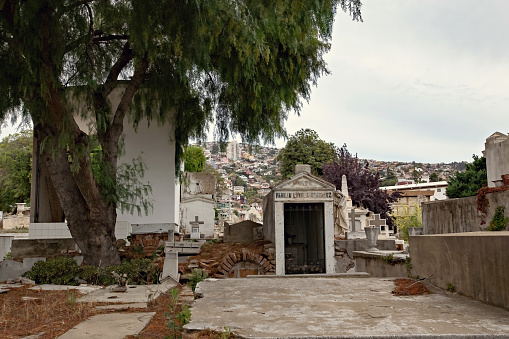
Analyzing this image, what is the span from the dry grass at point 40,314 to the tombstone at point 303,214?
18.7 feet

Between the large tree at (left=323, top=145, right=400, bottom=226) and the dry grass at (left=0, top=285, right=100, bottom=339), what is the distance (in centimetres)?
2668

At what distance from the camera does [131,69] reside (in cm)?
1130

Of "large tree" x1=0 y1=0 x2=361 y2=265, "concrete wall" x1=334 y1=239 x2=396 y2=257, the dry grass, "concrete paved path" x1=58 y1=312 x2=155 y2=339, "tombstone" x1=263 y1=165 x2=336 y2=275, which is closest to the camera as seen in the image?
"concrete paved path" x1=58 y1=312 x2=155 y2=339

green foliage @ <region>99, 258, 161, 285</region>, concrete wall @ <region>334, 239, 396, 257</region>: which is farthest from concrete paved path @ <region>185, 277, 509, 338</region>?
concrete wall @ <region>334, 239, 396, 257</region>

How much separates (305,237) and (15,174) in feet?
97.4

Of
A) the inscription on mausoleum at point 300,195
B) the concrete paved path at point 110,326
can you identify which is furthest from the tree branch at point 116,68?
the concrete paved path at point 110,326

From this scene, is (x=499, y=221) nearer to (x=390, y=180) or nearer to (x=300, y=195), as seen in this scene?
(x=300, y=195)

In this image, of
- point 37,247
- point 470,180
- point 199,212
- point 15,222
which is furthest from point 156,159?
point 15,222

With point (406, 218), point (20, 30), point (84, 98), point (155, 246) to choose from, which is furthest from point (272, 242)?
point (406, 218)

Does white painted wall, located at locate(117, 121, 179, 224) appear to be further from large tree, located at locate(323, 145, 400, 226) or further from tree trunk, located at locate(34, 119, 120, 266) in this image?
large tree, located at locate(323, 145, 400, 226)

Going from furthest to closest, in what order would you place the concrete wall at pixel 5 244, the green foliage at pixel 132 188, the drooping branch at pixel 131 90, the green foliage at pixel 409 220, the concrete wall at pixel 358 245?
the green foliage at pixel 409 220 → the concrete wall at pixel 358 245 → the concrete wall at pixel 5 244 → the green foliage at pixel 132 188 → the drooping branch at pixel 131 90

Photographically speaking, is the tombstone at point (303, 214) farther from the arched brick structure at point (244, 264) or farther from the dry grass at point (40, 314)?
the dry grass at point (40, 314)

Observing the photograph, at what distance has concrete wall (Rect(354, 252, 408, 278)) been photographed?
7000 millimetres

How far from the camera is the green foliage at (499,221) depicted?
6.85 metres
